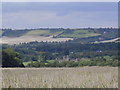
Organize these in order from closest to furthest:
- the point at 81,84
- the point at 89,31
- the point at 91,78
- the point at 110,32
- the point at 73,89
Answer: the point at 73,89, the point at 81,84, the point at 91,78, the point at 110,32, the point at 89,31

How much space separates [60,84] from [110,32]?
356 feet

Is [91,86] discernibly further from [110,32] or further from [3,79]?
[110,32]

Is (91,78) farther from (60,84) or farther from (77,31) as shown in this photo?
(77,31)

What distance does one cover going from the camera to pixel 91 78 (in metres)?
8.70

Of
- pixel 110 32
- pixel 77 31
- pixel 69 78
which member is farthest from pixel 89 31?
pixel 69 78

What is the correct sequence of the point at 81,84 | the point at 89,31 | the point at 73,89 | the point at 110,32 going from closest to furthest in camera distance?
the point at 73,89, the point at 81,84, the point at 110,32, the point at 89,31

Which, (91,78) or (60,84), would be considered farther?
(91,78)

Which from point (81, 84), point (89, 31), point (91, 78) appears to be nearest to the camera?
point (81, 84)

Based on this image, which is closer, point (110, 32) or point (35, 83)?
point (35, 83)

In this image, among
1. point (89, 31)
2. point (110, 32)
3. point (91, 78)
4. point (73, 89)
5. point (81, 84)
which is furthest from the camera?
point (89, 31)

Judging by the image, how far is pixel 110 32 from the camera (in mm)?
115062

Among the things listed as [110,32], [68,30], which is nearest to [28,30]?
[68,30]

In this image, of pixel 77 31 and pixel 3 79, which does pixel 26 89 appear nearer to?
pixel 3 79

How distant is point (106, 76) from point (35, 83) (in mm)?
1848
